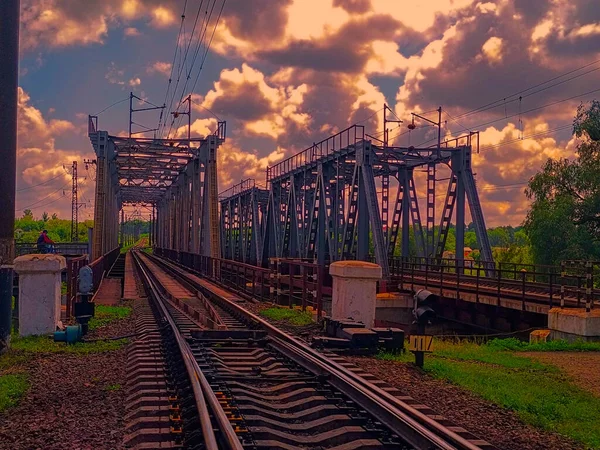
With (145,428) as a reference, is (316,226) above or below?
above

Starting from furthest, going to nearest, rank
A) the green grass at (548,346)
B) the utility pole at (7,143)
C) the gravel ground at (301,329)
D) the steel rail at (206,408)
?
the green grass at (548,346) → the gravel ground at (301,329) → the utility pole at (7,143) → the steel rail at (206,408)

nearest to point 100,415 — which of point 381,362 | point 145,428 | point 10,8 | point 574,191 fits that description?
point 145,428

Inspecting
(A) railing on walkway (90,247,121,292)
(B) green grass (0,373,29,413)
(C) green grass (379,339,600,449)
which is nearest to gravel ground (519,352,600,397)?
(C) green grass (379,339,600,449)

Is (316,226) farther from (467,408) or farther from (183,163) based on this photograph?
(467,408)

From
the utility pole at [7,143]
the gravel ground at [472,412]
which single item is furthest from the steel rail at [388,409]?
the utility pole at [7,143]

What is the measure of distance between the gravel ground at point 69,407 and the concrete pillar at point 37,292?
2.05 meters

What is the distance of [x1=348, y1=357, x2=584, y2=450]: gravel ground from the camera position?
19.6 ft

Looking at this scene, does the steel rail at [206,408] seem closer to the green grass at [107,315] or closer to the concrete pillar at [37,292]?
the concrete pillar at [37,292]

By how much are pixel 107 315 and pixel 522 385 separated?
10.6m

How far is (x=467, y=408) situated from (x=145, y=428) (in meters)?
3.40

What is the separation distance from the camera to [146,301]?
67.2 ft

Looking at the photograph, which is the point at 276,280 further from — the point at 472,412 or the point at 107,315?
the point at 472,412

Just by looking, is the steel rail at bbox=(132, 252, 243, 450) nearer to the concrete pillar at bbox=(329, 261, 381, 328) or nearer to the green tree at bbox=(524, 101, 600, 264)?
the concrete pillar at bbox=(329, 261, 381, 328)

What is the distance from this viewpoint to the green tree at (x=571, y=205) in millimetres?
35938
